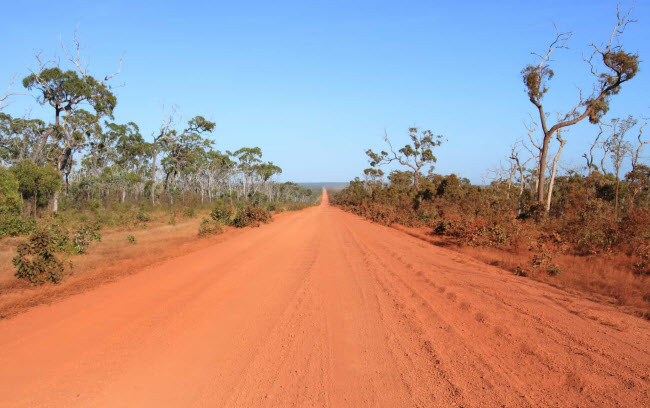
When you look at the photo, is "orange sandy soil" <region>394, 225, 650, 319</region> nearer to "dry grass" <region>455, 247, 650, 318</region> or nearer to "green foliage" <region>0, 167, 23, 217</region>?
"dry grass" <region>455, 247, 650, 318</region>

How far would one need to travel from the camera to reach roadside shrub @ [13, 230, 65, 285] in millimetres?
7523

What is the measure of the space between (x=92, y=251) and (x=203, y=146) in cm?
3771

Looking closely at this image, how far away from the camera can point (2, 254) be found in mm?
10742

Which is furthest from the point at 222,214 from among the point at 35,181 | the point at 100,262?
the point at 100,262

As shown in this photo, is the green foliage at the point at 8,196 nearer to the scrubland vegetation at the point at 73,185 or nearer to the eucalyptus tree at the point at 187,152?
the scrubland vegetation at the point at 73,185

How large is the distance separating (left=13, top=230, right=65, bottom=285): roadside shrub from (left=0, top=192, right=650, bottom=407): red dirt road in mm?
1585

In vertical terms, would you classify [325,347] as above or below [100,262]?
above

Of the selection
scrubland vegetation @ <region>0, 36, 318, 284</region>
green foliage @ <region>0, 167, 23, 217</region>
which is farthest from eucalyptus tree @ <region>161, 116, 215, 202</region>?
green foliage @ <region>0, 167, 23, 217</region>

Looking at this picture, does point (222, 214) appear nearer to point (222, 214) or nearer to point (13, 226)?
point (222, 214)

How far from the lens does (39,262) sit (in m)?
7.64

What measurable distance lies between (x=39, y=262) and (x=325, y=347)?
22.5 feet

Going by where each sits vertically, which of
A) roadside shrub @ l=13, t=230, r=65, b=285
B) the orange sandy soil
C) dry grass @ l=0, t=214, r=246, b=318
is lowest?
dry grass @ l=0, t=214, r=246, b=318

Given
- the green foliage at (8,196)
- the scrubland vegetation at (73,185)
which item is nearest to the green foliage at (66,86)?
the scrubland vegetation at (73,185)

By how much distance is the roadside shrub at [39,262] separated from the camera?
7.52 meters
